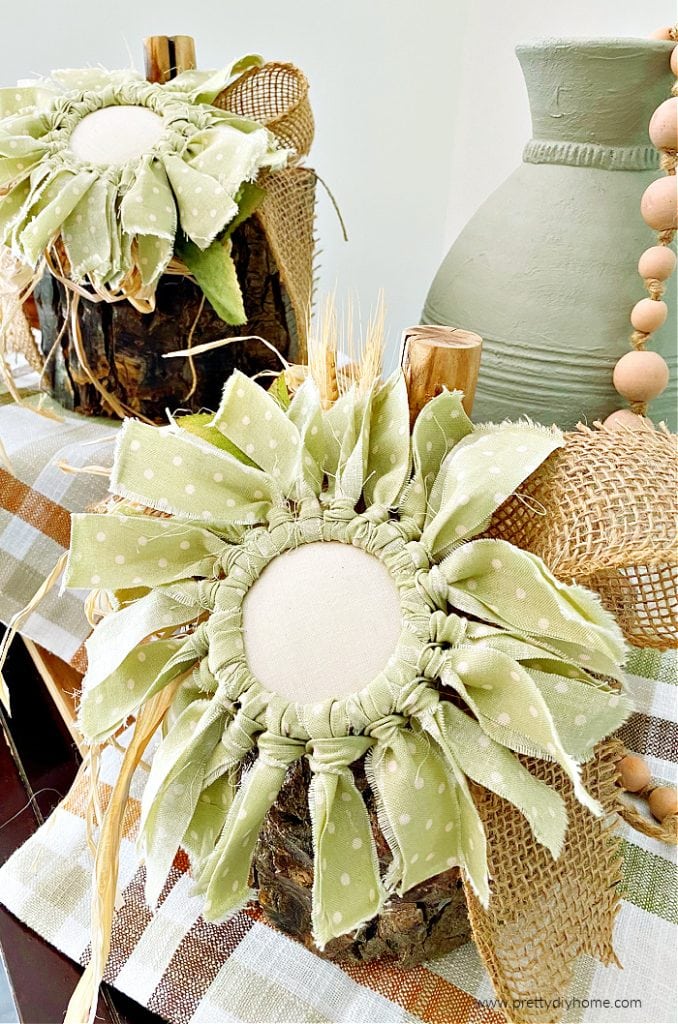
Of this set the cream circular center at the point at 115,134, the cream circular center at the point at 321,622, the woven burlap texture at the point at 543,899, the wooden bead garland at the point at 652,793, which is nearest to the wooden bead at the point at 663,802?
the wooden bead garland at the point at 652,793

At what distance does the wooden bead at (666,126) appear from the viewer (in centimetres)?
41

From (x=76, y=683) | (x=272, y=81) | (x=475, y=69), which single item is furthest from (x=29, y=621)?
(x=475, y=69)

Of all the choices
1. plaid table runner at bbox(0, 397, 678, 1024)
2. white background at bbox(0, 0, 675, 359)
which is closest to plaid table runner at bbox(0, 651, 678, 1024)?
plaid table runner at bbox(0, 397, 678, 1024)

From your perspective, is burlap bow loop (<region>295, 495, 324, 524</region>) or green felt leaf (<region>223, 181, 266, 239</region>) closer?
burlap bow loop (<region>295, 495, 324, 524</region>)

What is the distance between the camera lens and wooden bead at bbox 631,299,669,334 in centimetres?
44

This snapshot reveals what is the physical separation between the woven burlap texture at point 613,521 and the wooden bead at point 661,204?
6.2 inches

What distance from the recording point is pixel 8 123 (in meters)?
0.47

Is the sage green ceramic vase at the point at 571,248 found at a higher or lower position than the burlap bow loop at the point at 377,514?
higher

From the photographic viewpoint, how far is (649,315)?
443 millimetres

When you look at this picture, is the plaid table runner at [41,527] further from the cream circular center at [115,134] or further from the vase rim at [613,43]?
the vase rim at [613,43]

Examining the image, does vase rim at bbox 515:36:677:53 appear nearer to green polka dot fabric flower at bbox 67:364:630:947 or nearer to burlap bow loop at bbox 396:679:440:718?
green polka dot fabric flower at bbox 67:364:630:947

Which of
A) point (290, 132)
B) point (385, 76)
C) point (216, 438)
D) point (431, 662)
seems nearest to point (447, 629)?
point (431, 662)

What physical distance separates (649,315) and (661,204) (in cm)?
6

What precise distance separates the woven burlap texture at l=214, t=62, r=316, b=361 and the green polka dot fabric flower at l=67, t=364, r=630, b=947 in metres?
0.21
